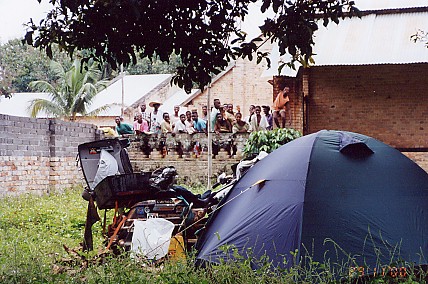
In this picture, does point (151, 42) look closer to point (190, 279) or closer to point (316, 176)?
point (190, 279)

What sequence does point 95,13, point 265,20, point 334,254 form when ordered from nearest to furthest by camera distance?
point 95,13
point 265,20
point 334,254

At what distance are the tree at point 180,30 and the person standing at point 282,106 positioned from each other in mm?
10810

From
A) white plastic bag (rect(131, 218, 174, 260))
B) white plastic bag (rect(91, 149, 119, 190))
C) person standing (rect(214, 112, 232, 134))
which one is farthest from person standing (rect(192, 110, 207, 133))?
white plastic bag (rect(131, 218, 174, 260))

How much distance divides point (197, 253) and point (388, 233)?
1.83 m

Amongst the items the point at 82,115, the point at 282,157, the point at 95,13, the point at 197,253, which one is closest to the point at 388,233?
the point at 282,157

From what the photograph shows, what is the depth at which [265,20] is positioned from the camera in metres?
5.39

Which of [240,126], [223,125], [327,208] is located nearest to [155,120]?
[223,125]

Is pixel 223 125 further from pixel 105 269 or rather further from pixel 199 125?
pixel 105 269

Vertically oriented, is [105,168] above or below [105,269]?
above

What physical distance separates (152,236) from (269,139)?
807 cm

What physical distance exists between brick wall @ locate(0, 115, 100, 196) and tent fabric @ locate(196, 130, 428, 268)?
7134 mm

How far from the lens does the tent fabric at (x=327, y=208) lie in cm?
598

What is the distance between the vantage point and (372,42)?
16.6 meters

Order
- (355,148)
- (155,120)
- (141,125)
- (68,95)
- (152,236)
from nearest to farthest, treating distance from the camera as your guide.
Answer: (355,148) → (152,236) → (141,125) → (155,120) → (68,95)
